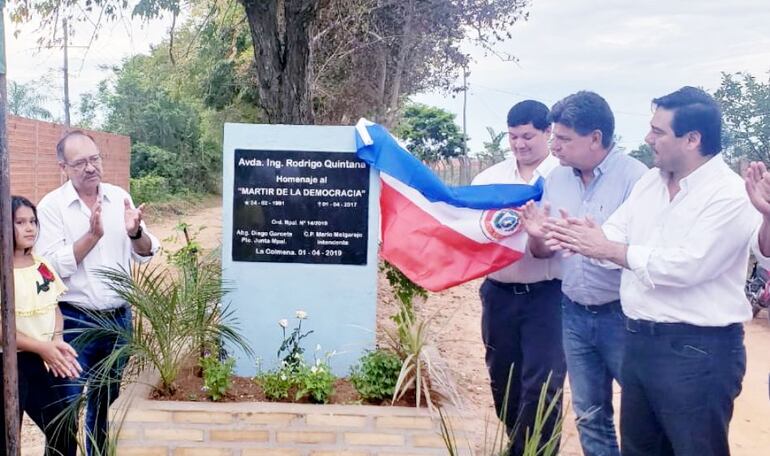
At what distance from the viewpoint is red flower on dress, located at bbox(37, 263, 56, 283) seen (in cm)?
304

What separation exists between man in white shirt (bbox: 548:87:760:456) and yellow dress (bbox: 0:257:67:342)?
82.3 inches

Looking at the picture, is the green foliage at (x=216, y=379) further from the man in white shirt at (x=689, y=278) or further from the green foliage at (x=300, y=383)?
the man in white shirt at (x=689, y=278)

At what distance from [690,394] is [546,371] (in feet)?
3.48

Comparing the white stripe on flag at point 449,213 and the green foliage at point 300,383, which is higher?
the white stripe on flag at point 449,213

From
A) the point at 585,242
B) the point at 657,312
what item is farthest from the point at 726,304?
the point at 585,242

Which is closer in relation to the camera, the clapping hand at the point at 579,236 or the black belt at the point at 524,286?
the clapping hand at the point at 579,236

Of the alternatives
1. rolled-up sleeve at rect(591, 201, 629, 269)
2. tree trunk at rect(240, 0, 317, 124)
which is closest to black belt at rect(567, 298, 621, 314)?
rolled-up sleeve at rect(591, 201, 629, 269)

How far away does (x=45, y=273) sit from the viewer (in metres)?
3.05

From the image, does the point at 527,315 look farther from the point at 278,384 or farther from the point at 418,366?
the point at 278,384

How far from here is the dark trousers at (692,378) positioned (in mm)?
2572

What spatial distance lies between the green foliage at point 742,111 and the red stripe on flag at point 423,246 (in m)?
7.05

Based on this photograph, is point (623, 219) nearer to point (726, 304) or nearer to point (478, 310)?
point (726, 304)

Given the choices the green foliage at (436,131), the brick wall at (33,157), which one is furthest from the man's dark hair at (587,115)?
the green foliage at (436,131)

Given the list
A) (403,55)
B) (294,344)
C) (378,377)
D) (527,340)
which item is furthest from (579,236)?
(403,55)
